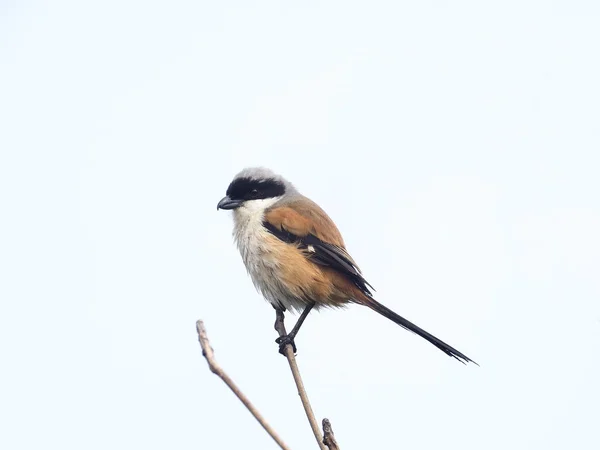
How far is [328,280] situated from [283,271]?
287 millimetres

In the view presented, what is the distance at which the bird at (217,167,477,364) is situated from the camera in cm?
508

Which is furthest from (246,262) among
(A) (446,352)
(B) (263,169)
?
(A) (446,352)

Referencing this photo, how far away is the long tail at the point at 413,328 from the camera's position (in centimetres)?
449

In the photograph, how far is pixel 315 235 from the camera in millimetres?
5195

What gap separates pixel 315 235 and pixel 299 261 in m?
0.21

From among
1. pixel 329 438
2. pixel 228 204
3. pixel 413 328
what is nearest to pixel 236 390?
pixel 329 438

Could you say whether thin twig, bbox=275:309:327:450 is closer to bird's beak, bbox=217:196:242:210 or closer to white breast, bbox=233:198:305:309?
white breast, bbox=233:198:305:309

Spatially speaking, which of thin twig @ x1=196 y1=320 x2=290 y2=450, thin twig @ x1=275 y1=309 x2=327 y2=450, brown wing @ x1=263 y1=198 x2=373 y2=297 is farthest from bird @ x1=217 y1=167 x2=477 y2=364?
thin twig @ x1=196 y1=320 x2=290 y2=450

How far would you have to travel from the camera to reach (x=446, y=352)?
4.52 metres

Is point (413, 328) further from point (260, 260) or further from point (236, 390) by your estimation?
point (236, 390)

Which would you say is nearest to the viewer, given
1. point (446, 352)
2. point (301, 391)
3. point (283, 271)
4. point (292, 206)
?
point (301, 391)

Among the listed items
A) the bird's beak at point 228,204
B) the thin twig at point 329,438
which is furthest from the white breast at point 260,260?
the thin twig at point 329,438

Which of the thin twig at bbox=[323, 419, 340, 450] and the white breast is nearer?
the thin twig at bbox=[323, 419, 340, 450]

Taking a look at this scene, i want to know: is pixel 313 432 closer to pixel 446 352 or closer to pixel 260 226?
pixel 446 352
